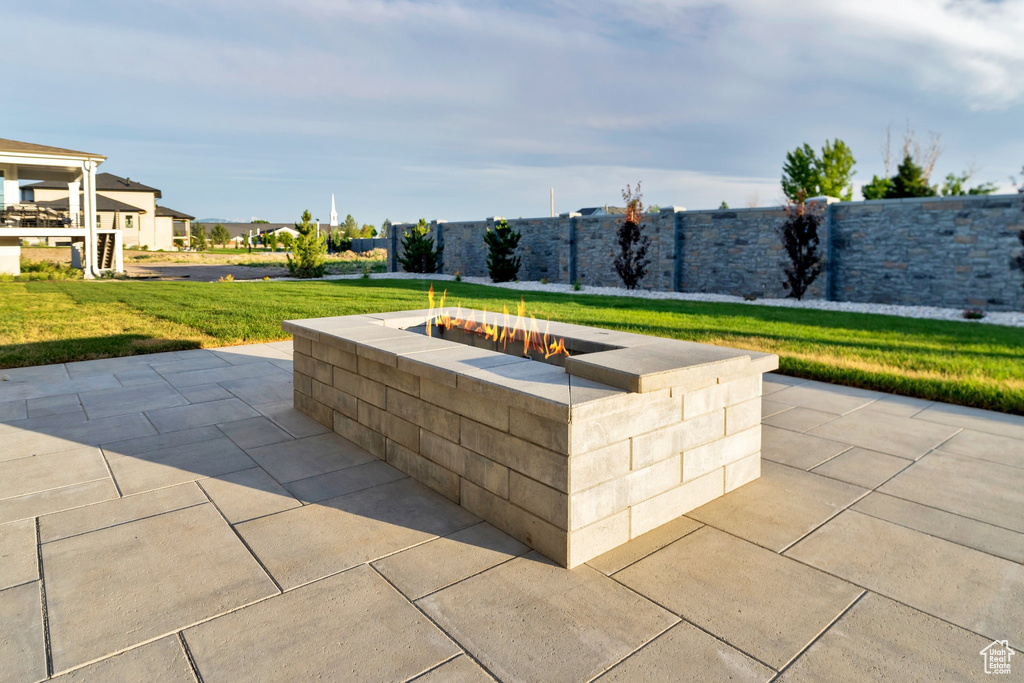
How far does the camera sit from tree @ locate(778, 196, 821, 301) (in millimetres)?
15008

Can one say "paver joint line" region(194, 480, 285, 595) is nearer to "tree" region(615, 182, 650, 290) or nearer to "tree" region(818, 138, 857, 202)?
"tree" region(615, 182, 650, 290)

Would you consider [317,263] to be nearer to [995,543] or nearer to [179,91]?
[179,91]

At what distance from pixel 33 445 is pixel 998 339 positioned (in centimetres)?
1181

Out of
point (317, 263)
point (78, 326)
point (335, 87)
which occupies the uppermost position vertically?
point (335, 87)

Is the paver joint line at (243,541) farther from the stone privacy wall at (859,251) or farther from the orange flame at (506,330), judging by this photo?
the stone privacy wall at (859,251)

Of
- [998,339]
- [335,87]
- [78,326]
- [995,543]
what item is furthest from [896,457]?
[335,87]

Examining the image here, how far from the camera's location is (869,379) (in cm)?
605

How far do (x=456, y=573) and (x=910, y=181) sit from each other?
41.0 metres

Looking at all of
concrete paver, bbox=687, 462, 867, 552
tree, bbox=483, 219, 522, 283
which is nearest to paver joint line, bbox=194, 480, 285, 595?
concrete paver, bbox=687, 462, 867, 552

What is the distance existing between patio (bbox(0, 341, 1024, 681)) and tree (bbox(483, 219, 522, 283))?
61.2 ft

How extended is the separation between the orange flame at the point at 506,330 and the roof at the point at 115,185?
4631cm

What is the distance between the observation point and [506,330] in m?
4.66

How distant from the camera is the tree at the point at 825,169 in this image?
161ft

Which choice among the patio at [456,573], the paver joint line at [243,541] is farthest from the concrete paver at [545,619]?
the paver joint line at [243,541]
